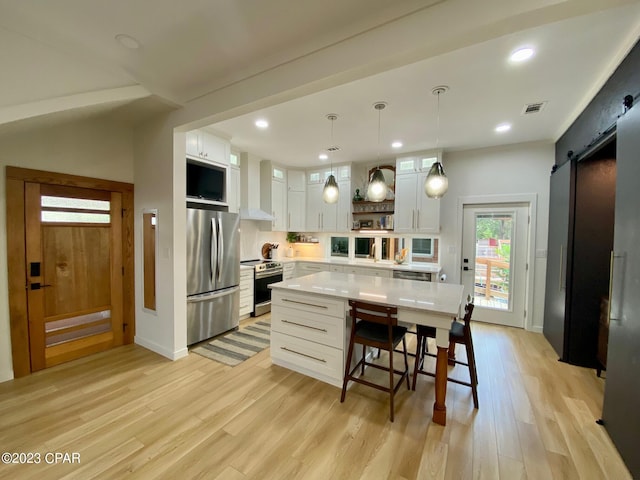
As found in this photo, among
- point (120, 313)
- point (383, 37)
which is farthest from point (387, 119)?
point (120, 313)

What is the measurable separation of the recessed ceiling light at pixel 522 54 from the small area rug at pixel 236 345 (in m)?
3.85

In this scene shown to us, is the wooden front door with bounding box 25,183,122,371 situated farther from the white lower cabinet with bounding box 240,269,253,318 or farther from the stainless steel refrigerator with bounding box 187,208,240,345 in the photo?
the white lower cabinet with bounding box 240,269,253,318

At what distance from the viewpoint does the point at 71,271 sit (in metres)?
2.99

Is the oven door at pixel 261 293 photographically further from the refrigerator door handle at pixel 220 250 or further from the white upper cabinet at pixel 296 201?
the white upper cabinet at pixel 296 201

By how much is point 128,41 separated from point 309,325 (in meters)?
2.82

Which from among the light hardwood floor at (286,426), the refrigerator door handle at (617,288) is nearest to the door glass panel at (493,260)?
the light hardwood floor at (286,426)

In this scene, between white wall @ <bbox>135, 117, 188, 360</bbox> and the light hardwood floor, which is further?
white wall @ <bbox>135, 117, 188, 360</bbox>

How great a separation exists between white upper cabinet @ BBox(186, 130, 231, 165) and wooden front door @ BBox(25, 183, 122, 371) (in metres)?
1.11

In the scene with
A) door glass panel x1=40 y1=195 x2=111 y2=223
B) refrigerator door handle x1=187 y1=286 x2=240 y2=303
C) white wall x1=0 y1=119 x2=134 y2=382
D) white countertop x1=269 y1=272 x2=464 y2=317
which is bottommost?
refrigerator door handle x1=187 y1=286 x2=240 y2=303

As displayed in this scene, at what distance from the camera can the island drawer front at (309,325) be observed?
249 centimetres

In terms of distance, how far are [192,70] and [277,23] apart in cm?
103

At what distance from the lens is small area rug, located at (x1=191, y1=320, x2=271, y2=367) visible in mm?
3125

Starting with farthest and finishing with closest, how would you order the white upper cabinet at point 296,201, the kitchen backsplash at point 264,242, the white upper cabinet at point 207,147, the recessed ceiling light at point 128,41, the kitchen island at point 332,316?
the white upper cabinet at point 296,201
the kitchen backsplash at point 264,242
the white upper cabinet at point 207,147
the kitchen island at point 332,316
the recessed ceiling light at point 128,41

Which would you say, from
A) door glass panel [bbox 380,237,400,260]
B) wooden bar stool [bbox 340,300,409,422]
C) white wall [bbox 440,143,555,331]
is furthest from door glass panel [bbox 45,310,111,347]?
white wall [bbox 440,143,555,331]
